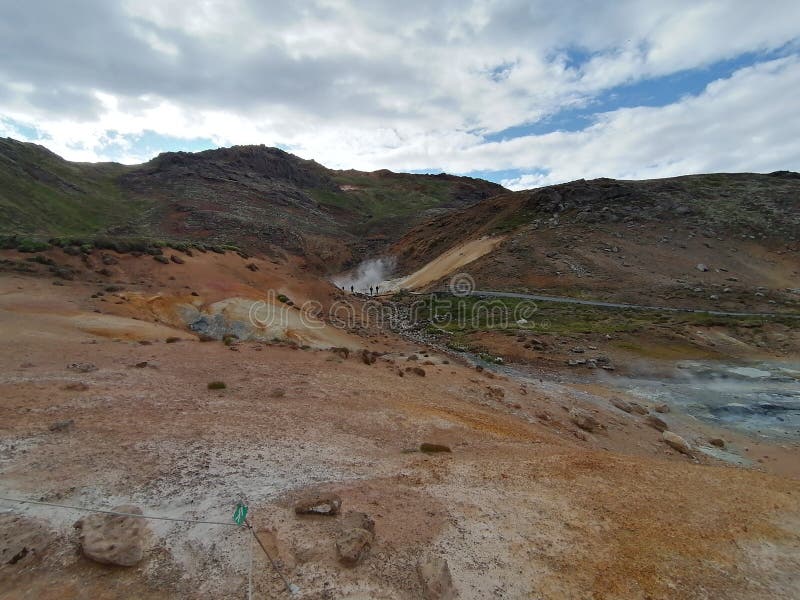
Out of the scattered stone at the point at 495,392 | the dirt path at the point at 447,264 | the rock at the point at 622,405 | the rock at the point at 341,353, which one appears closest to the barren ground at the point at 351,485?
the scattered stone at the point at 495,392

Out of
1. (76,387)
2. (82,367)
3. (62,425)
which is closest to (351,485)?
(62,425)

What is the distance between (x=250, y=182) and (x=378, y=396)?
284 ft

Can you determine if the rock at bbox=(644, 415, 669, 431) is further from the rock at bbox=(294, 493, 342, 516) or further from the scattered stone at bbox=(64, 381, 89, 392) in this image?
the scattered stone at bbox=(64, 381, 89, 392)

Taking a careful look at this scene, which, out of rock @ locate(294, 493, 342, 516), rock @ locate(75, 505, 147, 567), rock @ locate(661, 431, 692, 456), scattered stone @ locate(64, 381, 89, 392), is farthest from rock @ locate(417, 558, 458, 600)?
rock @ locate(661, 431, 692, 456)

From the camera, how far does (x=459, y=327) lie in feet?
112

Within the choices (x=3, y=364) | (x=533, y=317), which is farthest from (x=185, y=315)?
(x=533, y=317)

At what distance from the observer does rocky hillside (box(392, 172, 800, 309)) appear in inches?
1649

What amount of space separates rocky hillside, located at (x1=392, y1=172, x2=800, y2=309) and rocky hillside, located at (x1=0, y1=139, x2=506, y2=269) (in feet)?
67.3

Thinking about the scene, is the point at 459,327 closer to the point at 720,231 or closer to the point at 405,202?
the point at 720,231

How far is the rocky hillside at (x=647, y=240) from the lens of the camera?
137 feet

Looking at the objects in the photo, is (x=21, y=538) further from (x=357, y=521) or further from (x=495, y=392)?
(x=495, y=392)

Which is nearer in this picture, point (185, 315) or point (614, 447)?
point (614, 447)

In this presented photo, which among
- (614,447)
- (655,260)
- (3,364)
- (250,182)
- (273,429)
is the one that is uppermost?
(250,182)

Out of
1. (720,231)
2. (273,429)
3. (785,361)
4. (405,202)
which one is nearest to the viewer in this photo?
(273,429)
